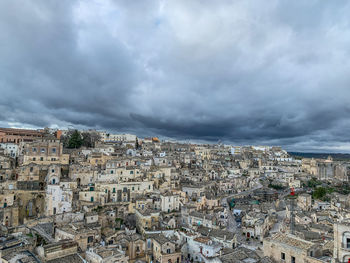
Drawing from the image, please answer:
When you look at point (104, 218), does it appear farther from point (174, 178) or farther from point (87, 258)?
point (174, 178)

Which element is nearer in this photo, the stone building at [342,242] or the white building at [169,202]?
the stone building at [342,242]

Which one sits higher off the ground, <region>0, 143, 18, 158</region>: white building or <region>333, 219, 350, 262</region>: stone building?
<region>0, 143, 18, 158</region>: white building

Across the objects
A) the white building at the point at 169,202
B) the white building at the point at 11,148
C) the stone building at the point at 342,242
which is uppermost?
the white building at the point at 11,148

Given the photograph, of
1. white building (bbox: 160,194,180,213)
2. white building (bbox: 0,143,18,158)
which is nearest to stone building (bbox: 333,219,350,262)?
white building (bbox: 160,194,180,213)

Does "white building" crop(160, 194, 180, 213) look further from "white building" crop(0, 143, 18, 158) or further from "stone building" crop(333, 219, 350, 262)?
"white building" crop(0, 143, 18, 158)

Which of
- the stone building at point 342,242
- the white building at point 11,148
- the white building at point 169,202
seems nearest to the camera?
the stone building at point 342,242

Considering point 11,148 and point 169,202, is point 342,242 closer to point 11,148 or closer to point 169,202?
point 169,202

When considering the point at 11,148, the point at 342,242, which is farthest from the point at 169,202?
the point at 11,148

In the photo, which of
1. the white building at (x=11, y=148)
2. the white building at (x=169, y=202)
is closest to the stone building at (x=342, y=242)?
the white building at (x=169, y=202)

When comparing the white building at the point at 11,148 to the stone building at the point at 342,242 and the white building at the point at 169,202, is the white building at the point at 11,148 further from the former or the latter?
the stone building at the point at 342,242

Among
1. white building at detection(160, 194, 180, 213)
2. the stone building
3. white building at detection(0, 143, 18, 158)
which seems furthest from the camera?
white building at detection(0, 143, 18, 158)

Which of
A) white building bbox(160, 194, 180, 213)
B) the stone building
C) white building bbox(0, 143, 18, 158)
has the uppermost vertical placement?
white building bbox(0, 143, 18, 158)

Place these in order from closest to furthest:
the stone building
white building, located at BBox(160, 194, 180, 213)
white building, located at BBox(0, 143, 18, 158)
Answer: the stone building
white building, located at BBox(160, 194, 180, 213)
white building, located at BBox(0, 143, 18, 158)

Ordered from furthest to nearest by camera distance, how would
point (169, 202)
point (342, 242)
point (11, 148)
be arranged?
point (11, 148), point (169, 202), point (342, 242)
